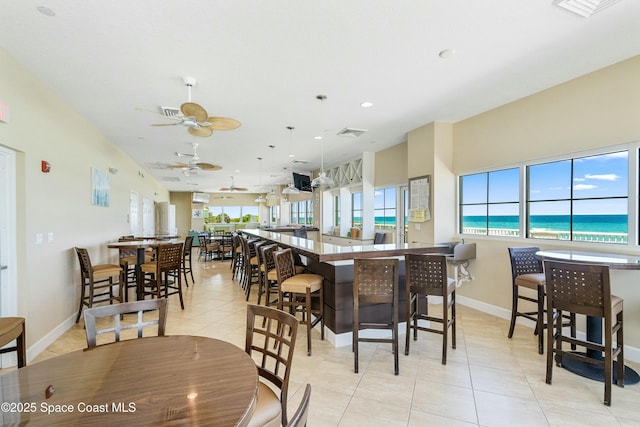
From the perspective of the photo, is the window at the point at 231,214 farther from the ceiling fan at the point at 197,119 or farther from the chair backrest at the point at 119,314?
the chair backrest at the point at 119,314

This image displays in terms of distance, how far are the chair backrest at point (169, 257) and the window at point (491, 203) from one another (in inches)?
183

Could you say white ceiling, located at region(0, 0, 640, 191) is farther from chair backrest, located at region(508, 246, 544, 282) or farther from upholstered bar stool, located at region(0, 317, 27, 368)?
upholstered bar stool, located at region(0, 317, 27, 368)

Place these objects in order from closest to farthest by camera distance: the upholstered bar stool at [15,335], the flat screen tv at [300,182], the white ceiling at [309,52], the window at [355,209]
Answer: the upholstered bar stool at [15,335] → the white ceiling at [309,52] → the window at [355,209] → the flat screen tv at [300,182]

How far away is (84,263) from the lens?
402 cm

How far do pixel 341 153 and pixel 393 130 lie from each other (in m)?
2.09

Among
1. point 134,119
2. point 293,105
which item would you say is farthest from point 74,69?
point 293,105

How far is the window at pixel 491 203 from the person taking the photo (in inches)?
168

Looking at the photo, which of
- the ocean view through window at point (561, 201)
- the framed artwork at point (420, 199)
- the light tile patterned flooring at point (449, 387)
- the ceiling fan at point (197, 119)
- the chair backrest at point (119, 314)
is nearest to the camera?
the chair backrest at point (119, 314)

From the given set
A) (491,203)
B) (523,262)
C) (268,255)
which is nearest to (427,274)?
(523,262)

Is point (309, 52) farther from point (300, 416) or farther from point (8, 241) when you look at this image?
point (8, 241)

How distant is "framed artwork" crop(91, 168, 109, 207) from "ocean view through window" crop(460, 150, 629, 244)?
20.0 ft

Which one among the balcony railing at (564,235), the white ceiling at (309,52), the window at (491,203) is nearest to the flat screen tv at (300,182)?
the white ceiling at (309,52)

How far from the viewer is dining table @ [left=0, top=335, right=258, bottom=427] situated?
3.13 feet

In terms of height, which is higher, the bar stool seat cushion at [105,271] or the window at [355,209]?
the window at [355,209]
